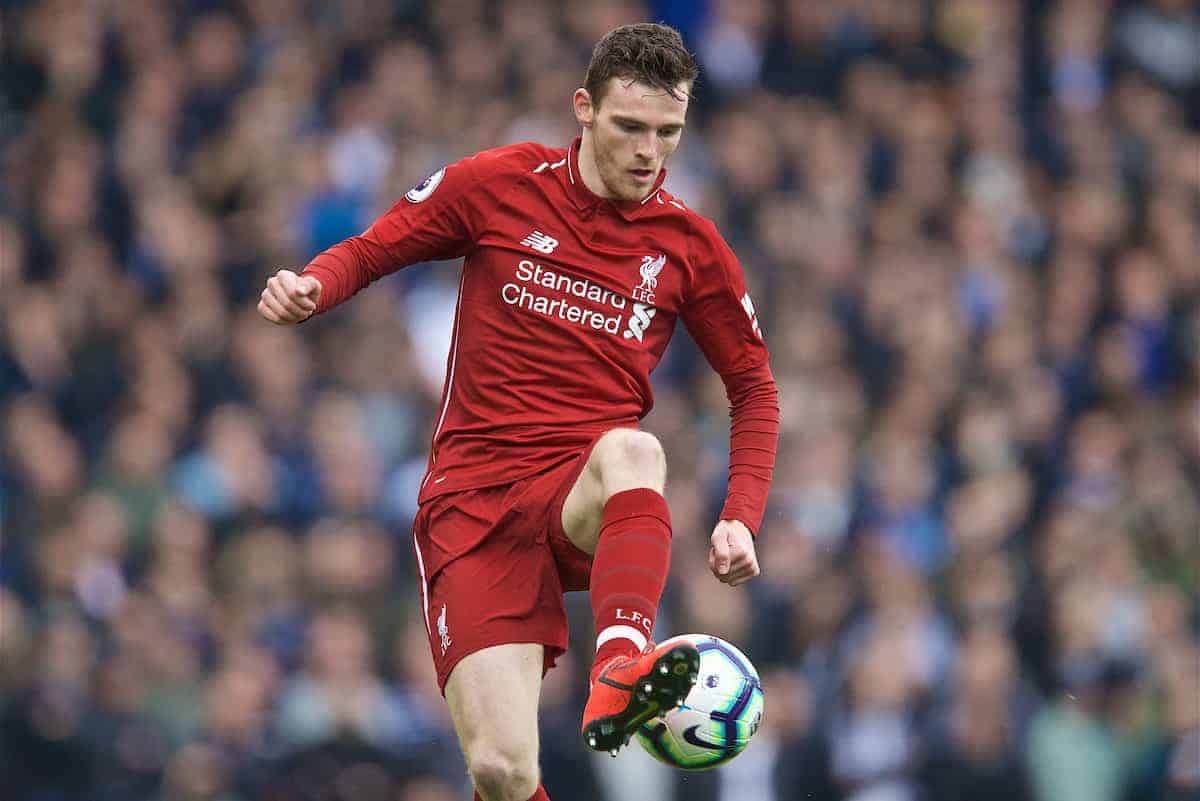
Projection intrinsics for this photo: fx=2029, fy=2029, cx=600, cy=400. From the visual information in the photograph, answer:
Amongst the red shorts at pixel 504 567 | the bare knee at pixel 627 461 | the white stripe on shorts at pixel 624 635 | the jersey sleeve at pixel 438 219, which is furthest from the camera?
the jersey sleeve at pixel 438 219

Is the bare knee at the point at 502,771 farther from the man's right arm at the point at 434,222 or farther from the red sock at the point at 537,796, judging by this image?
the man's right arm at the point at 434,222

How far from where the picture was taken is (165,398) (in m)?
10.8

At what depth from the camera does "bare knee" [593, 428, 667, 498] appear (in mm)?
5570

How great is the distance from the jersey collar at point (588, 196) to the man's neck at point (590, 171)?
0.01 m

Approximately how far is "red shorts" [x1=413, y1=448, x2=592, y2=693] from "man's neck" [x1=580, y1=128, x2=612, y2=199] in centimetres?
80

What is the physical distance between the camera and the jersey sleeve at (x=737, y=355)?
6.12 meters

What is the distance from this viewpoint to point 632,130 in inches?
229

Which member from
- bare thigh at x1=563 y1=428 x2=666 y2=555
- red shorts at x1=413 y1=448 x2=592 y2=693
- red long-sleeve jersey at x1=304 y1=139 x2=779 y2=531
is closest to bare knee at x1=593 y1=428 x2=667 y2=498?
bare thigh at x1=563 y1=428 x2=666 y2=555

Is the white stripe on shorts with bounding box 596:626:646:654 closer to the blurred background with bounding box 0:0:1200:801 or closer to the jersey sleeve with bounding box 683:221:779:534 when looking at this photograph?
the jersey sleeve with bounding box 683:221:779:534

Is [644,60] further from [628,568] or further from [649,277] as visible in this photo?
[628,568]

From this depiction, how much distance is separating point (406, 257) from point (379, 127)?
6.49 m

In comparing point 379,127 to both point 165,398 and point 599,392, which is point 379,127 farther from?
point 599,392

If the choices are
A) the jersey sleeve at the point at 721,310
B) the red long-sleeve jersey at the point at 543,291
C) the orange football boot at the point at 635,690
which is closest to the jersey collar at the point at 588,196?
the red long-sleeve jersey at the point at 543,291

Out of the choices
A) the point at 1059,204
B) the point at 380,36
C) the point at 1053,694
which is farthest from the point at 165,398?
the point at 1059,204
